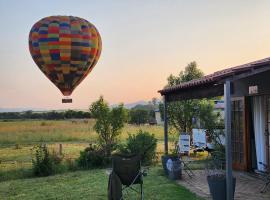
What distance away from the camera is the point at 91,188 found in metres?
8.41

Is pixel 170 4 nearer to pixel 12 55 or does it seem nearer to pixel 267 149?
pixel 267 149

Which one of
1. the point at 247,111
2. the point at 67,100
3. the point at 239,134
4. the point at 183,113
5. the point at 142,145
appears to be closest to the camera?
the point at 247,111

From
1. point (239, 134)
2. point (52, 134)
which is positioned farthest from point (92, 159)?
point (52, 134)

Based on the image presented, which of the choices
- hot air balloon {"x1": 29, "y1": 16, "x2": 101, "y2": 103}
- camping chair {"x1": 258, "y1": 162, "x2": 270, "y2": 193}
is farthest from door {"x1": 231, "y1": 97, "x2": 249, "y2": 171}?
hot air balloon {"x1": 29, "y1": 16, "x2": 101, "y2": 103}

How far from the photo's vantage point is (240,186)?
26.3 feet

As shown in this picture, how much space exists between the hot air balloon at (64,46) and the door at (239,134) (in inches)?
232

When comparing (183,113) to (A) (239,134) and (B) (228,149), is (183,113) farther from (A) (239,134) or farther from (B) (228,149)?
(B) (228,149)

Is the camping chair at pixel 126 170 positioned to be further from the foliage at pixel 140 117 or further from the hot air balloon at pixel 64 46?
the foliage at pixel 140 117

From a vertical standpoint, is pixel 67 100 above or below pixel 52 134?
above

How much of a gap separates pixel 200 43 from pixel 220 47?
2.63ft

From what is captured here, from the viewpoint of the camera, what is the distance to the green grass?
7.64 meters

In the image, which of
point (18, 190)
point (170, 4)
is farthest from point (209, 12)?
point (18, 190)

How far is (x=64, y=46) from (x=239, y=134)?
22.1 ft

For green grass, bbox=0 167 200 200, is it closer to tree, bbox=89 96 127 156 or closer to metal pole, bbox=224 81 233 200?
metal pole, bbox=224 81 233 200
